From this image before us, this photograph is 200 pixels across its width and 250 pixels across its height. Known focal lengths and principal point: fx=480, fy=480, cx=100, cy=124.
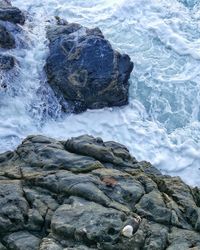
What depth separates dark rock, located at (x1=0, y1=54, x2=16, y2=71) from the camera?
12.3m

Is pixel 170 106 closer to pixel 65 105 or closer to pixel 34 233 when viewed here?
pixel 65 105

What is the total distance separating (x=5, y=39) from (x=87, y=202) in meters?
7.18

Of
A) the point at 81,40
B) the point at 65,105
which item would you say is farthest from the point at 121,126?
the point at 81,40

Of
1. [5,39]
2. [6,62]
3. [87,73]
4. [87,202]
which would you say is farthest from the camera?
[5,39]

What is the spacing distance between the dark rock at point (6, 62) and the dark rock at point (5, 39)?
A: 548mm

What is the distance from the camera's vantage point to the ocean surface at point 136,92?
1152 centimetres

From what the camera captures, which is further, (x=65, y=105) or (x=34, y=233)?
(x=65, y=105)

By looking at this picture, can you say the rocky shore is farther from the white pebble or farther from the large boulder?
the large boulder

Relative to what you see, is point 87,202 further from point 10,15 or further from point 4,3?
point 4,3

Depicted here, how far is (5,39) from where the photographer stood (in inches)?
507

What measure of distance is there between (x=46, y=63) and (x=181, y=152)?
14.0 ft

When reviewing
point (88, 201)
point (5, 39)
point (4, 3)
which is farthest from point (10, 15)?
point (88, 201)

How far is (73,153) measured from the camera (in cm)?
846

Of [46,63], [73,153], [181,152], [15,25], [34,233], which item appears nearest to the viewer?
[34,233]
